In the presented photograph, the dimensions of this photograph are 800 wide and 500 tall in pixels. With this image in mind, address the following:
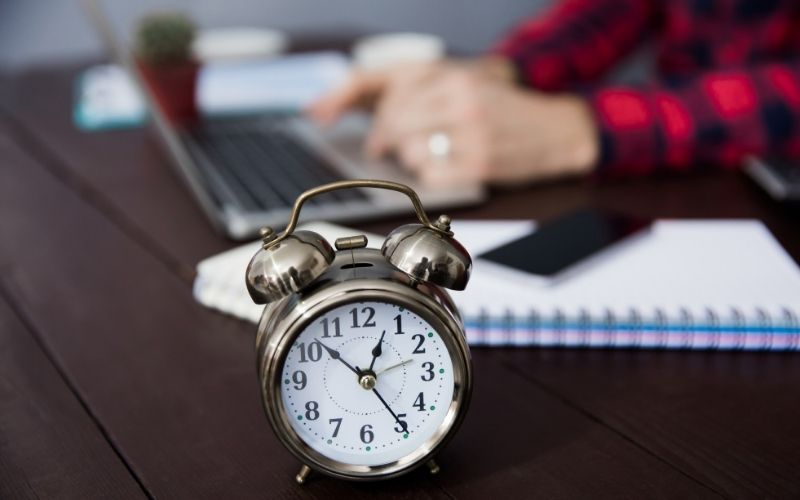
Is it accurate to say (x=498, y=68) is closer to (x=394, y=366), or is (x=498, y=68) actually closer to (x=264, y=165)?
(x=264, y=165)

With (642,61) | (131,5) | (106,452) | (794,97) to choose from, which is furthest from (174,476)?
(642,61)

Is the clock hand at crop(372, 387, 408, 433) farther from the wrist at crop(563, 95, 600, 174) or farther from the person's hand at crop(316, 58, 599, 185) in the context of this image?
the wrist at crop(563, 95, 600, 174)

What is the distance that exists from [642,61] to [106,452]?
7.83ft

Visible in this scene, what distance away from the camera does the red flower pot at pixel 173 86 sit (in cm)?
122

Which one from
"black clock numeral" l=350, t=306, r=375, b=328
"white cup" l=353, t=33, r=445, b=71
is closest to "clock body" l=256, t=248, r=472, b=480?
"black clock numeral" l=350, t=306, r=375, b=328

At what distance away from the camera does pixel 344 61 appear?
1.61 meters

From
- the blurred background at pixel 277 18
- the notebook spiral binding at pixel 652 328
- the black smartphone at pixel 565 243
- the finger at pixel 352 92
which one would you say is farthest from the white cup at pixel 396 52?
the notebook spiral binding at pixel 652 328

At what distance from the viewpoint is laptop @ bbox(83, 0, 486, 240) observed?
0.92 metres

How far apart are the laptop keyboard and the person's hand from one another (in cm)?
10

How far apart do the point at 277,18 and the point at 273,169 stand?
67.0 inches

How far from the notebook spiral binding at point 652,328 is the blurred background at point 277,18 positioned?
1.42m

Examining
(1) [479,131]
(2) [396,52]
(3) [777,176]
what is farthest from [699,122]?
(2) [396,52]

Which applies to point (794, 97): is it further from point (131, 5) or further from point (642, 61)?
point (131, 5)

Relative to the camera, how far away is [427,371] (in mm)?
519
